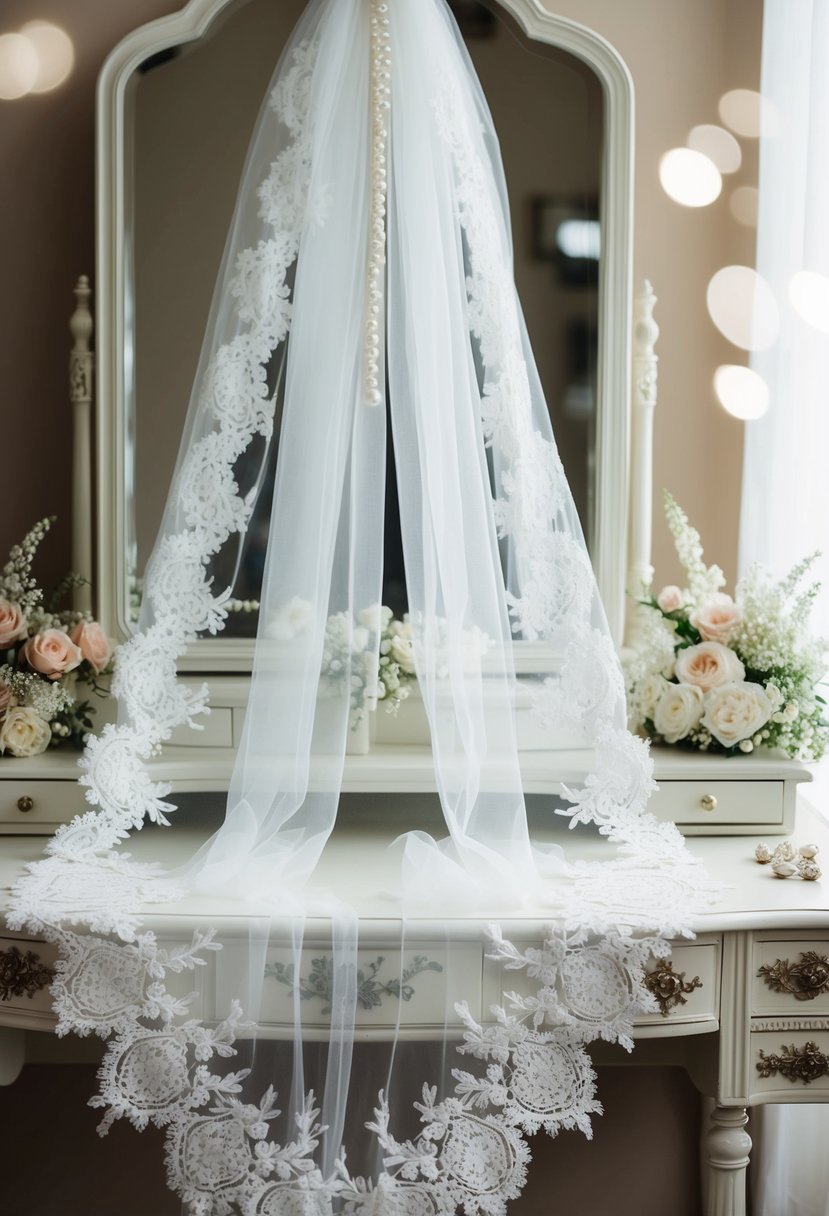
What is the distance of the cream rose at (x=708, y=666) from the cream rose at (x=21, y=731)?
3.66 ft

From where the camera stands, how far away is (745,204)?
231 centimetres

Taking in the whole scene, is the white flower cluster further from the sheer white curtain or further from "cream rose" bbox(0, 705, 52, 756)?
the sheer white curtain

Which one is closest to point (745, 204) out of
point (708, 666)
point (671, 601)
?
point (671, 601)

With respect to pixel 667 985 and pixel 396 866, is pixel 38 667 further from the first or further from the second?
pixel 667 985

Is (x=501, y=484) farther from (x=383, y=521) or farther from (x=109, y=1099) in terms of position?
(x=109, y=1099)

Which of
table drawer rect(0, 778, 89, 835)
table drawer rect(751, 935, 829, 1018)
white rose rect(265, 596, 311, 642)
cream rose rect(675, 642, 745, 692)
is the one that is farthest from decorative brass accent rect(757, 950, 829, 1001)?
table drawer rect(0, 778, 89, 835)

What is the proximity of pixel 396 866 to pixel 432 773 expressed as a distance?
17 cm

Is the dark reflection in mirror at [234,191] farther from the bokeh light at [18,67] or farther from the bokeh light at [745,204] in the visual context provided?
the bokeh light at [745,204]

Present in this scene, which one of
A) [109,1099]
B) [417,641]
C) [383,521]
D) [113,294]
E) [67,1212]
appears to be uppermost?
[113,294]

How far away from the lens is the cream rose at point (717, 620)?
1.96m

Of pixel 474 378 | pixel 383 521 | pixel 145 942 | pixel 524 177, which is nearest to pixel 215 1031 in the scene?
pixel 145 942

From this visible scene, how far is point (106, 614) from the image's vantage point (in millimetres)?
2076

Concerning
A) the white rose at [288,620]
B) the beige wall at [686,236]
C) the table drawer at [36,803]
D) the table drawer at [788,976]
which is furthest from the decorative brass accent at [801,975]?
the table drawer at [36,803]

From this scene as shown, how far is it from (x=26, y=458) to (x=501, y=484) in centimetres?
106
